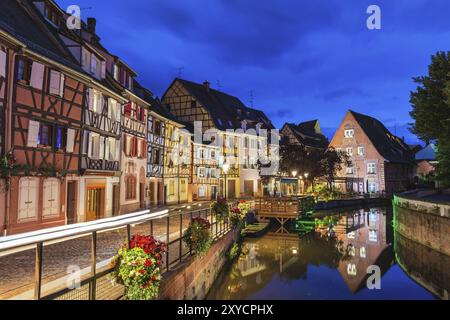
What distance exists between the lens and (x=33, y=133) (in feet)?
55.2

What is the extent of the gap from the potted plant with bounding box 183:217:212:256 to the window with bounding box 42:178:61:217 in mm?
9123

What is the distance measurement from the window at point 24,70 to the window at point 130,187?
476 inches

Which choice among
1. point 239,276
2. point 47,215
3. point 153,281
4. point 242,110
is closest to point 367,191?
point 242,110

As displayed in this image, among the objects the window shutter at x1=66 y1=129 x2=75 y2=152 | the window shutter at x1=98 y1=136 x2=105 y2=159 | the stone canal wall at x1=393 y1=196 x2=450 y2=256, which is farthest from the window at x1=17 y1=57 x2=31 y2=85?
the stone canal wall at x1=393 y1=196 x2=450 y2=256

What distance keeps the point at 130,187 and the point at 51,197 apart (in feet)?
33.7

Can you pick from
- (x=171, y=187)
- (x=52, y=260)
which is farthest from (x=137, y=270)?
(x=171, y=187)

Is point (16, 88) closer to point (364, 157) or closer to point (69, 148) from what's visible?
point (69, 148)

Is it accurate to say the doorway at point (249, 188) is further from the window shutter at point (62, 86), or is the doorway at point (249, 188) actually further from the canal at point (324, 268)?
the window shutter at point (62, 86)

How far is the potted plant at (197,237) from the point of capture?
1212 centimetres

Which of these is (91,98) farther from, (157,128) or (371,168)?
(371,168)

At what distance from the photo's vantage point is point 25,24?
18531mm

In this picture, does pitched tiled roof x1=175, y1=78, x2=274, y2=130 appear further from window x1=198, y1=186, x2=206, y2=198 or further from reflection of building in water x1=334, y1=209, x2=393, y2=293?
reflection of building in water x1=334, y1=209, x2=393, y2=293

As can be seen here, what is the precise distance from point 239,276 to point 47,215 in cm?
989
